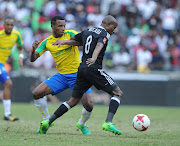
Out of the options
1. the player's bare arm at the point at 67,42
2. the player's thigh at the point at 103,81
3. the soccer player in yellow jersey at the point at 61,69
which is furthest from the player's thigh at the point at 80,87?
the player's bare arm at the point at 67,42

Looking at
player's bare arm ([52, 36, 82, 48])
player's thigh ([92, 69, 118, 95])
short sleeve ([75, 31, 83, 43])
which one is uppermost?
short sleeve ([75, 31, 83, 43])

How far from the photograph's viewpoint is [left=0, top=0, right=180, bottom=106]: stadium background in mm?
18141

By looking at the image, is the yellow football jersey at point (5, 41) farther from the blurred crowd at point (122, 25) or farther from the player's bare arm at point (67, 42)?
the blurred crowd at point (122, 25)

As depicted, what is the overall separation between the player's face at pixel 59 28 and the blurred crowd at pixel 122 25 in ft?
31.0

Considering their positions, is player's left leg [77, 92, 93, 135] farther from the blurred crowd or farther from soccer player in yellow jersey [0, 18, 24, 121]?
the blurred crowd

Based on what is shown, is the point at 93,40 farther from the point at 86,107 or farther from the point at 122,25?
the point at 122,25

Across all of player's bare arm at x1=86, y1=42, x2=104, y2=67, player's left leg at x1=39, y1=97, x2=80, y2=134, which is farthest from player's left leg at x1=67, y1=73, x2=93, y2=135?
player's bare arm at x1=86, y1=42, x2=104, y2=67

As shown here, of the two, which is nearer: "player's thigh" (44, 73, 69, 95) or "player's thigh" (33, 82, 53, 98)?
"player's thigh" (33, 82, 53, 98)

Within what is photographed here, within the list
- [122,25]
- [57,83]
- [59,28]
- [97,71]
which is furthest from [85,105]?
[122,25]

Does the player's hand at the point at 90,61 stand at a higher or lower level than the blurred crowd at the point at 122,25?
higher

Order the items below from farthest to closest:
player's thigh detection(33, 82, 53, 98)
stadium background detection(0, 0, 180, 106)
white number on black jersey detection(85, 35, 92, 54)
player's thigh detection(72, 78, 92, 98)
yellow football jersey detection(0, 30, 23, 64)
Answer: stadium background detection(0, 0, 180, 106), yellow football jersey detection(0, 30, 23, 64), player's thigh detection(33, 82, 53, 98), player's thigh detection(72, 78, 92, 98), white number on black jersey detection(85, 35, 92, 54)

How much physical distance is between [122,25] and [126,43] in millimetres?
1571

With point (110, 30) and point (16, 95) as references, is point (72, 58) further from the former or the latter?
point (16, 95)

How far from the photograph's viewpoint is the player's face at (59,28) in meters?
8.57
